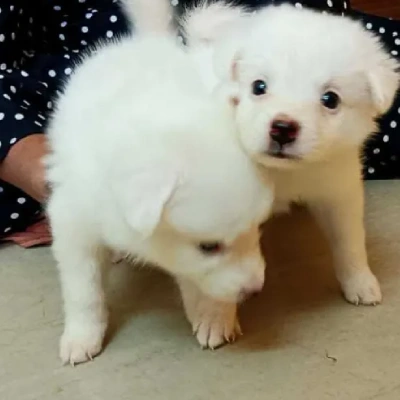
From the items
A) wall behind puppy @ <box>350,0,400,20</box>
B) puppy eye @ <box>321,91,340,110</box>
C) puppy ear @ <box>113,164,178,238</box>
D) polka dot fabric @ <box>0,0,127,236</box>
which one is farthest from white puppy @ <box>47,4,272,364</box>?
wall behind puppy @ <box>350,0,400,20</box>

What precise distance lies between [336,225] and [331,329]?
0.61 feet

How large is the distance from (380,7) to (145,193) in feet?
6.30

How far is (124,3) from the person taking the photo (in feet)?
6.07

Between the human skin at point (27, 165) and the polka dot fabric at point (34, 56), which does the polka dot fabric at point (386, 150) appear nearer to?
the polka dot fabric at point (34, 56)

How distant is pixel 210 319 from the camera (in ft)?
5.05

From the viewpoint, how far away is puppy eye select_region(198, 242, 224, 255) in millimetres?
1336

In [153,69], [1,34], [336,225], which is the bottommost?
[336,225]

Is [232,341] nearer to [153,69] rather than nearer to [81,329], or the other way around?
[81,329]

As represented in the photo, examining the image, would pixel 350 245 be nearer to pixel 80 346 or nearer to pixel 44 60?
pixel 80 346

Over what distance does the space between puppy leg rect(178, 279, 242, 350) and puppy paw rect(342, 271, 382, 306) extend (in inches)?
8.7

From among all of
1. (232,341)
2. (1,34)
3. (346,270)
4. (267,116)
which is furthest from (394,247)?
(1,34)

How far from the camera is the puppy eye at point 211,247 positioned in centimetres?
134

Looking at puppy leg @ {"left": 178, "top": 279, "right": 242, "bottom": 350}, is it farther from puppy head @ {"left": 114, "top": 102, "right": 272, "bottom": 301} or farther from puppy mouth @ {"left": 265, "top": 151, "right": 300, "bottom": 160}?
puppy mouth @ {"left": 265, "top": 151, "right": 300, "bottom": 160}

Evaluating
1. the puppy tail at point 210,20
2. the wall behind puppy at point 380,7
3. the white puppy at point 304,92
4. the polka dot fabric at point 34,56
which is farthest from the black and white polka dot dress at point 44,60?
the wall behind puppy at point 380,7
